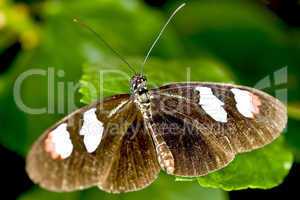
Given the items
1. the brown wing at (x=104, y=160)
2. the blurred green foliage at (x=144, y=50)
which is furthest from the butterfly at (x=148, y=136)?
the blurred green foliage at (x=144, y=50)

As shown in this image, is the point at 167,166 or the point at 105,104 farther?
the point at 105,104

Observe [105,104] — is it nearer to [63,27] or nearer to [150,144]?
[150,144]

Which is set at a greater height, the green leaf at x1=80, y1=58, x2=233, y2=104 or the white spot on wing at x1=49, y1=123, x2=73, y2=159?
the green leaf at x1=80, y1=58, x2=233, y2=104

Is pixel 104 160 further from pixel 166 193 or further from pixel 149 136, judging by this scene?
pixel 166 193

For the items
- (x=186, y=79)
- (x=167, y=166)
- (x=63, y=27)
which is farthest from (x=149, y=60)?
(x=167, y=166)

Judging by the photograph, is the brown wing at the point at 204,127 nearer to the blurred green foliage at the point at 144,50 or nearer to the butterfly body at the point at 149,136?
the butterfly body at the point at 149,136

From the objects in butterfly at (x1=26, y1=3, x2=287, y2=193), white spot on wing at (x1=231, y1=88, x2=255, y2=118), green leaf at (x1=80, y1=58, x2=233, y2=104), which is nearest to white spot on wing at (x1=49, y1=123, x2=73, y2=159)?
butterfly at (x1=26, y1=3, x2=287, y2=193)

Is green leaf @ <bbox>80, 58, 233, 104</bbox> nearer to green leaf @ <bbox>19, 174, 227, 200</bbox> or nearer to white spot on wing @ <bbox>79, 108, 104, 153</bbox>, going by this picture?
white spot on wing @ <bbox>79, 108, 104, 153</bbox>

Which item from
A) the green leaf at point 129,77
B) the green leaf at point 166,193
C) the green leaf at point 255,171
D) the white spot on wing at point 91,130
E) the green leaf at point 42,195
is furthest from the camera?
the green leaf at point 42,195
